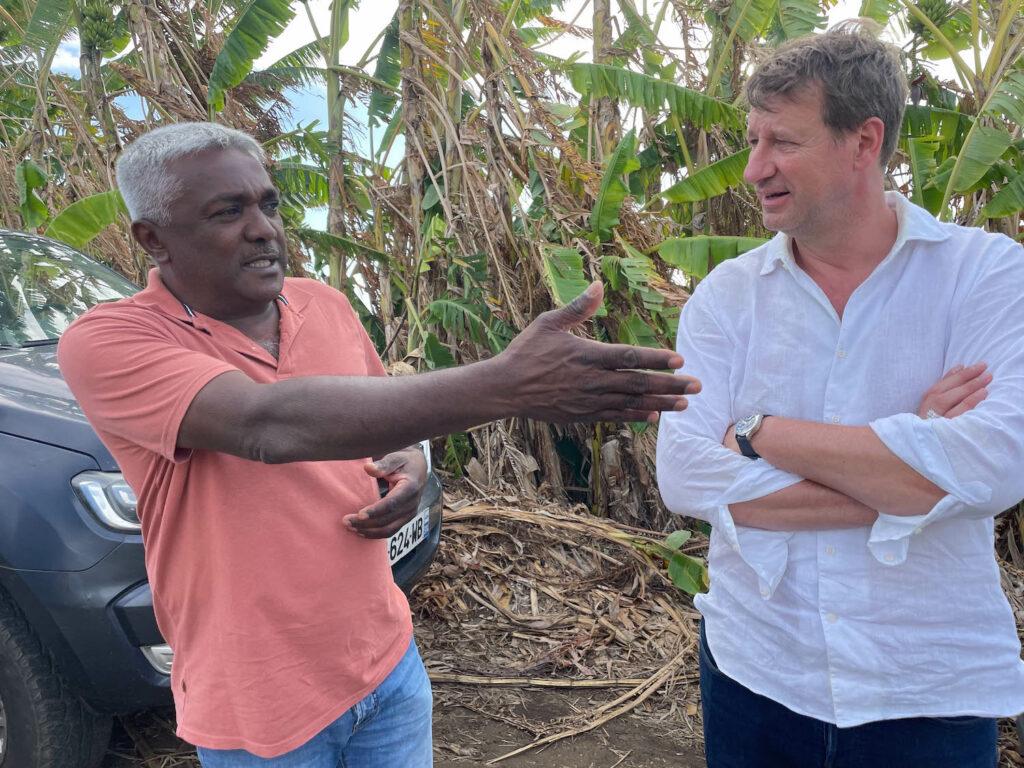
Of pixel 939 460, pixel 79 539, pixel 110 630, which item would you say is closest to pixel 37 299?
pixel 79 539

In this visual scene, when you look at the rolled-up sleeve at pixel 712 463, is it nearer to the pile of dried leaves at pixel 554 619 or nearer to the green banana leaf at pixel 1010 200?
the pile of dried leaves at pixel 554 619

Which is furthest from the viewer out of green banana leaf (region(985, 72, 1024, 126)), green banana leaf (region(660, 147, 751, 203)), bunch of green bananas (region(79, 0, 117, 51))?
bunch of green bananas (region(79, 0, 117, 51))

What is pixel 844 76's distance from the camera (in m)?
1.76

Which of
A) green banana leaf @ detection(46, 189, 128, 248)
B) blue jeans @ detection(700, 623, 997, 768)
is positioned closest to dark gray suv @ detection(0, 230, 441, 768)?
blue jeans @ detection(700, 623, 997, 768)

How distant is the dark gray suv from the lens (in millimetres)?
2479

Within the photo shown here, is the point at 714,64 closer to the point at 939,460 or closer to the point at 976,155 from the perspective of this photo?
the point at 976,155

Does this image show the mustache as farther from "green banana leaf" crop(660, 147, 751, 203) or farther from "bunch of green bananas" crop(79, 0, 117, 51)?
"bunch of green bananas" crop(79, 0, 117, 51)

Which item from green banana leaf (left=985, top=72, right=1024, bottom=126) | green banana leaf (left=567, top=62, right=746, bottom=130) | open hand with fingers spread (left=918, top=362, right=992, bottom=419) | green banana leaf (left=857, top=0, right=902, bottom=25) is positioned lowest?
open hand with fingers spread (left=918, top=362, right=992, bottom=419)

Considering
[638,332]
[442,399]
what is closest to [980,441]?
[442,399]

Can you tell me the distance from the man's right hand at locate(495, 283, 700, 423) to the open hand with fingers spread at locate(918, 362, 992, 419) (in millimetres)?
691

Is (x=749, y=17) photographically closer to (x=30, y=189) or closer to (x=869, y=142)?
(x=869, y=142)

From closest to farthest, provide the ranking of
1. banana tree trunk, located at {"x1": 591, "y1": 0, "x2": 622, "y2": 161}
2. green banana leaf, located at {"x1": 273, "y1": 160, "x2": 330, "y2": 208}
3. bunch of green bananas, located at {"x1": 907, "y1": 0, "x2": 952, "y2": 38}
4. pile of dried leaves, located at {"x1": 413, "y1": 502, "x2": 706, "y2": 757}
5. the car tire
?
the car tire < pile of dried leaves, located at {"x1": 413, "y1": 502, "x2": 706, "y2": 757} < bunch of green bananas, located at {"x1": 907, "y1": 0, "x2": 952, "y2": 38} < banana tree trunk, located at {"x1": 591, "y1": 0, "x2": 622, "y2": 161} < green banana leaf, located at {"x1": 273, "y1": 160, "x2": 330, "y2": 208}

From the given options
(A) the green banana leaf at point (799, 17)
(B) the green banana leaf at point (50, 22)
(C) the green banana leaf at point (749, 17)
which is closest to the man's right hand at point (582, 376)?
(C) the green banana leaf at point (749, 17)

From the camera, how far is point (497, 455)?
5270mm
